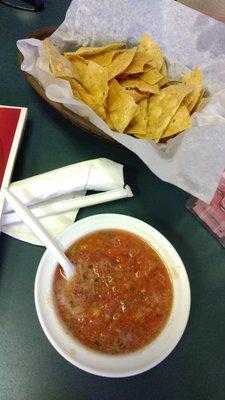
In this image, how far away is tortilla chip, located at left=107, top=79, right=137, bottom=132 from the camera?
0.94 m

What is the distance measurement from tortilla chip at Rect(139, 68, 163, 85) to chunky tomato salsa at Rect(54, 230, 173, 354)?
473 mm

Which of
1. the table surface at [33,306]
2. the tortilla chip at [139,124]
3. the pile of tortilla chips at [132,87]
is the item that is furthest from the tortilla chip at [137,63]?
the table surface at [33,306]

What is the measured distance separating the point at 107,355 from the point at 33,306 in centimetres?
20

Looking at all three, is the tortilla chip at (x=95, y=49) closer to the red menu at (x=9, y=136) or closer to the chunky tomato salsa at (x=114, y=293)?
the red menu at (x=9, y=136)

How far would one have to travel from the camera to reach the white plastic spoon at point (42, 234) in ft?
2.48

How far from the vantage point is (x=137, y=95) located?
1028 mm

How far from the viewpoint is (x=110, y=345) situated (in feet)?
2.39

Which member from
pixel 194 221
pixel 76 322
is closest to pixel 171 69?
pixel 194 221

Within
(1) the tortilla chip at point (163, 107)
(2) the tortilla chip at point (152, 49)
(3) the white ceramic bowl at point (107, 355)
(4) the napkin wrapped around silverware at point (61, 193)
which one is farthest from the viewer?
(2) the tortilla chip at point (152, 49)

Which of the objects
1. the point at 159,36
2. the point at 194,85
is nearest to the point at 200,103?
the point at 194,85

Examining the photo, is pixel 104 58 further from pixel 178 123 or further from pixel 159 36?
pixel 178 123

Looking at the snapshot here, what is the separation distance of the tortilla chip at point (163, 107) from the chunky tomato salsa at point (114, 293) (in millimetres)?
314

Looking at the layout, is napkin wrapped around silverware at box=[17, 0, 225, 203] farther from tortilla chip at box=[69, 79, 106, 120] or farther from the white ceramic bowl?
the white ceramic bowl

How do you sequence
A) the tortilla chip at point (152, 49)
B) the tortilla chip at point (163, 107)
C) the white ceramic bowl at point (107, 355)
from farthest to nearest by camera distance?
the tortilla chip at point (152, 49)
the tortilla chip at point (163, 107)
the white ceramic bowl at point (107, 355)
